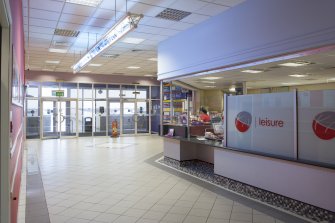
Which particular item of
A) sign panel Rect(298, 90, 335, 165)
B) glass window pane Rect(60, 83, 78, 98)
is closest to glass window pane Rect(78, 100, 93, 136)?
glass window pane Rect(60, 83, 78, 98)

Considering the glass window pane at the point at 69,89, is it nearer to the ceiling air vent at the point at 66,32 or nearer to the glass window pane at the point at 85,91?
the glass window pane at the point at 85,91

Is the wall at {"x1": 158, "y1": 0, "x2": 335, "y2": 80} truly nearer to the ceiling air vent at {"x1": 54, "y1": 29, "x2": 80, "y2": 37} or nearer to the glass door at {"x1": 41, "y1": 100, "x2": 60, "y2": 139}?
the ceiling air vent at {"x1": 54, "y1": 29, "x2": 80, "y2": 37}

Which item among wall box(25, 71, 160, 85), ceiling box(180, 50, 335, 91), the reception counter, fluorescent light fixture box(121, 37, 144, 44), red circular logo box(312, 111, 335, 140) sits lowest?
the reception counter

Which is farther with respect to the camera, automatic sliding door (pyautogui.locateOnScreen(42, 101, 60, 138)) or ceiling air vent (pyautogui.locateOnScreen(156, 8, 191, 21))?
automatic sliding door (pyautogui.locateOnScreen(42, 101, 60, 138))

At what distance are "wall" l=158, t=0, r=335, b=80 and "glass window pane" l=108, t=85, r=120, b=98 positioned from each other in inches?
385

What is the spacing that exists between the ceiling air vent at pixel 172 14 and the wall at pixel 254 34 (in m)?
0.61

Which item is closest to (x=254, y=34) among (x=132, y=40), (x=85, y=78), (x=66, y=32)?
(x=132, y=40)

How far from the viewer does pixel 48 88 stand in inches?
602

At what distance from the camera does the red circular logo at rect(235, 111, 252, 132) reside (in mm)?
5512

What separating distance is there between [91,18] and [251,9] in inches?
138

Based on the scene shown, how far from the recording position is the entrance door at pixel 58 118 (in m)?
15.2

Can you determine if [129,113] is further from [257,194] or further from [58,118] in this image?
[257,194]

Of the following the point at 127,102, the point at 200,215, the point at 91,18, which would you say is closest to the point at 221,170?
the point at 200,215

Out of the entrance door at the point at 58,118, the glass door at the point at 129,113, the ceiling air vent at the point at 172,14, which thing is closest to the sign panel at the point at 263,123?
the ceiling air vent at the point at 172,14
